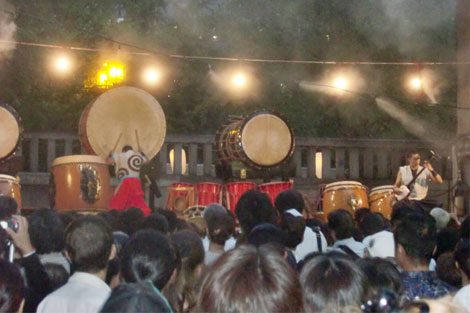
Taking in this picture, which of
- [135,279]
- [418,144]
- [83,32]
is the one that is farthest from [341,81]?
[135,279]

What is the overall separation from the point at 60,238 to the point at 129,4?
42.8ft

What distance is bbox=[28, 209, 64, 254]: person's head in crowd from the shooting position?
4500 mm

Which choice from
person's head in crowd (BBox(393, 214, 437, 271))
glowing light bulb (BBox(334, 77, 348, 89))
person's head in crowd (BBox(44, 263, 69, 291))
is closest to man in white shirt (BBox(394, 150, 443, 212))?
glowing light bulb (BBox(334, 77, 348, 89))

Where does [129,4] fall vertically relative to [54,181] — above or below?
above

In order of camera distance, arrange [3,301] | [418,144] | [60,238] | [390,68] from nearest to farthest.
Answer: [3,301], [60,238], [418,144], [390,68]

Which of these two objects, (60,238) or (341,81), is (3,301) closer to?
(60,238)

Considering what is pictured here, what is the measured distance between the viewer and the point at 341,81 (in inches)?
564

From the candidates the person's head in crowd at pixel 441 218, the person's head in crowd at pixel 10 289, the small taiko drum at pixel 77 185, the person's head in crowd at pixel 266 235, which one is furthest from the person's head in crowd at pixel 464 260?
the small taiko drum at pixel 77 185

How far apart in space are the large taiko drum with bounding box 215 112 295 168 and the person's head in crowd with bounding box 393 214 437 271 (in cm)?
725

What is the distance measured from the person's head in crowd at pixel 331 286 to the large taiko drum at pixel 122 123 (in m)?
8.51

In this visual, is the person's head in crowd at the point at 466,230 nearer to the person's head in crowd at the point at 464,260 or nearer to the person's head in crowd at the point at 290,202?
the person's head in crowd at the point at 464,260

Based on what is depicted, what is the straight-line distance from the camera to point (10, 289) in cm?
288

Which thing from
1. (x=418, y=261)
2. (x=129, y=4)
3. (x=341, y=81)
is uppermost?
(x=129, y=4)

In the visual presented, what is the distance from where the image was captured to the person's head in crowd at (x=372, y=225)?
6227 millimetres
